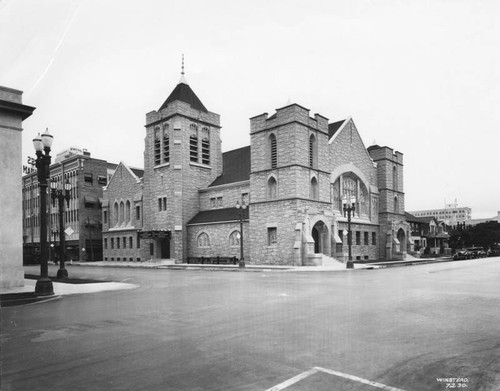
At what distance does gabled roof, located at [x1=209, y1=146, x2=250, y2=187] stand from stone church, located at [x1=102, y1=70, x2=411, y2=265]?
0.18 meters

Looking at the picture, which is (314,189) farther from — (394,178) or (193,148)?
(394,178)

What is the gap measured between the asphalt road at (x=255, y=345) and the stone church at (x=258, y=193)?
23.6 m

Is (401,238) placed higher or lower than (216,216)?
lower

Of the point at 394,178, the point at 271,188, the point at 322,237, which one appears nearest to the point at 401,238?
the point at 394,178

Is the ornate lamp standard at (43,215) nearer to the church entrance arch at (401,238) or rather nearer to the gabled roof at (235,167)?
the gabled roof at (235,167)

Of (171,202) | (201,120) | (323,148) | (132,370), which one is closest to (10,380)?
(132,370)

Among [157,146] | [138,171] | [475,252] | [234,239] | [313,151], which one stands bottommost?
[475,252]

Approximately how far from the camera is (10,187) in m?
16.1

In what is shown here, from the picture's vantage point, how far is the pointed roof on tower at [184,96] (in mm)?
48531

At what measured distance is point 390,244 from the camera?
47.9 meters

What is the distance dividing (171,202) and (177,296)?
31.9 metres

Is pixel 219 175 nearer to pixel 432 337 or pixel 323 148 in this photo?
pixel 323 148

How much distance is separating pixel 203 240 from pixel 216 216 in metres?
2.96

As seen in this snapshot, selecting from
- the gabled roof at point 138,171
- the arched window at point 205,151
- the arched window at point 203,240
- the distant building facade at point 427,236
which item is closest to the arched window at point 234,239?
the arched window at point 203,240
